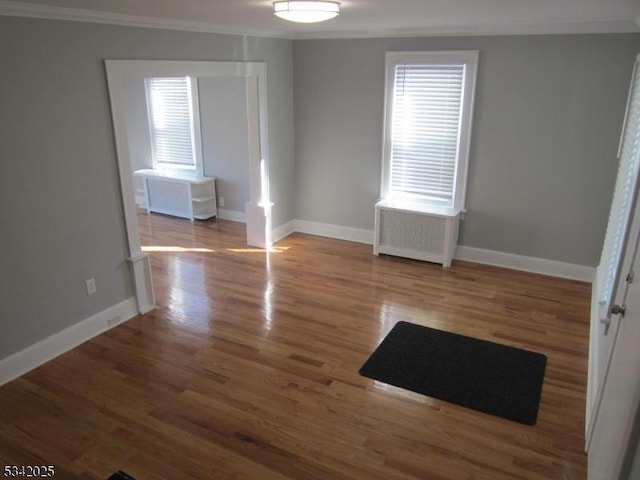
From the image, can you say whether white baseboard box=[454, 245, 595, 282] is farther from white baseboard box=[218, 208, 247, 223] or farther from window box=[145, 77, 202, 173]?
window box=[145, 77, 202, 173]

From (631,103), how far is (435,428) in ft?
9.97

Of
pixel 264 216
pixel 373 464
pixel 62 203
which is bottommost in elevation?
pixel 373 464

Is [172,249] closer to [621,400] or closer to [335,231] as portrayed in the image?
[335,231]

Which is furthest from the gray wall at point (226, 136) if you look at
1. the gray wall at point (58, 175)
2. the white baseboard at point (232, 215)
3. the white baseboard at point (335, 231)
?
the gray wall at point (58, 175)

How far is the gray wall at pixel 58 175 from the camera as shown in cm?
309

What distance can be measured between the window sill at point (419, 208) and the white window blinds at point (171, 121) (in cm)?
305

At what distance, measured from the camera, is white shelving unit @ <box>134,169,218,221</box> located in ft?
22.3

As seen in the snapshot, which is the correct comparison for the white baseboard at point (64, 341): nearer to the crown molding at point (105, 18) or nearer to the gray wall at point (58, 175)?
the gray wall at point (58, 175)

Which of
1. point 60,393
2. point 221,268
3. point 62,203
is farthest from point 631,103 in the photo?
point 60,393

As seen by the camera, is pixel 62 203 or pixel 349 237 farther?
pixel 349 237

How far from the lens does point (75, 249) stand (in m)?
3.59

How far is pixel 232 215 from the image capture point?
6.97 metres

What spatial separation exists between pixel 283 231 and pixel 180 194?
174 cm

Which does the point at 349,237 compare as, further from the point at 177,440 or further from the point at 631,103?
the point at 177,440
